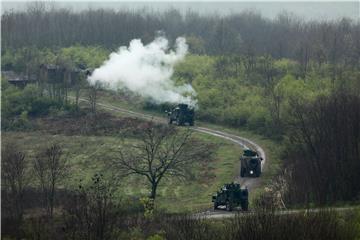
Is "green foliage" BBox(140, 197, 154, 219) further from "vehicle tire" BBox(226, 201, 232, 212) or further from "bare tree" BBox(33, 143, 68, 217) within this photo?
"bare tree" BBox(33, 143, 68, 217)

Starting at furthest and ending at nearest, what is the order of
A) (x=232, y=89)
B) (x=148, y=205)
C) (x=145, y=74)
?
(x=145, y=74) < (x=232, y=89) < (x=148, y=205)

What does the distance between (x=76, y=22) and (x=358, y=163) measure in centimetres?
8874

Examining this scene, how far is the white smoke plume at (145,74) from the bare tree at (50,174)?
81.5 ft

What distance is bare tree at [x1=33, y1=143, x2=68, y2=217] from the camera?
62.0 metres

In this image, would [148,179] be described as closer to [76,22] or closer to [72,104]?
[72,104]

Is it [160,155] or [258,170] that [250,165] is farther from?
[160,155]

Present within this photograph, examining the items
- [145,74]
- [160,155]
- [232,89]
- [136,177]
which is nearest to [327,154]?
[136,177]

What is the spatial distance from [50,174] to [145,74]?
117 ft

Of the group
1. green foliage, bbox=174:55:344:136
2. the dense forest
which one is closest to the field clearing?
the dense forest

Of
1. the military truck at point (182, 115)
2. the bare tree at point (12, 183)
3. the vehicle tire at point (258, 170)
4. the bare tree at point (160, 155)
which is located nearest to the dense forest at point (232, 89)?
the bare tree at point (12, 183)

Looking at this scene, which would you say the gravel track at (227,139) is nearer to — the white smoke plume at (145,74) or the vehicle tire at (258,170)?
the vehicle tire at (258,170)

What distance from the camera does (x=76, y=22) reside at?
145375mm

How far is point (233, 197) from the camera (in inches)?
2320

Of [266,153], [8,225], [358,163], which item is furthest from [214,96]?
[8,225]
